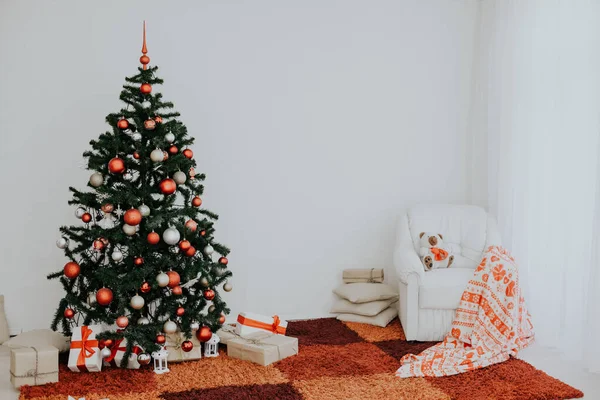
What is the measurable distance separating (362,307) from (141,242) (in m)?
1.73

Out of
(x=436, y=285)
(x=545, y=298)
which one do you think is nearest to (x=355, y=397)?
(x=436, y=285)

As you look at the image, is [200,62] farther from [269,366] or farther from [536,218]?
[536,218]

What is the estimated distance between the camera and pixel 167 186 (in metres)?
3.23

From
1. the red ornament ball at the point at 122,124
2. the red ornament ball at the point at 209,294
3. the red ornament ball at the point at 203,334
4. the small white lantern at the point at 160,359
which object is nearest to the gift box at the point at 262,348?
the red ornament ball at the point at 203,334

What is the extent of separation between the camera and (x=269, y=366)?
3.26 m

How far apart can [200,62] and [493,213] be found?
2.42m

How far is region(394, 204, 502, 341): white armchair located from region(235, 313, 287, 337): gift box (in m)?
0.81

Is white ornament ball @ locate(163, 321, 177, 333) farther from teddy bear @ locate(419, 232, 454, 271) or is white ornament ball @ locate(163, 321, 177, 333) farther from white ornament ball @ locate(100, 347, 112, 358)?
teddy bear @ locate(419, 232, 454, 271)

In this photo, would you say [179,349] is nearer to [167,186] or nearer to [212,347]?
[212,347]

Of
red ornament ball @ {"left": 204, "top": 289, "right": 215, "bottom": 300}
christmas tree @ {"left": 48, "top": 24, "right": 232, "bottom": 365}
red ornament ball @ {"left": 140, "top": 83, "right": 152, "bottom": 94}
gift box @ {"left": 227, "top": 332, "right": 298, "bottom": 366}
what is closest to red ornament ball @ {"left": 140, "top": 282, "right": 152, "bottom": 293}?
christmas tree @ {"left": 48, "top": 24, "right": 232, "bottom": 365}

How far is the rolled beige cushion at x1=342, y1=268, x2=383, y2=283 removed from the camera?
14.6ft

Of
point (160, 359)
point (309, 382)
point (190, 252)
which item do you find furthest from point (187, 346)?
point (309, 382)

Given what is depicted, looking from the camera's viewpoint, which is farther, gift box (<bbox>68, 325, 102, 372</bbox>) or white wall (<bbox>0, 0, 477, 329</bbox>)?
white wall (<bbox>0, 0, 477, 329</bbox>)

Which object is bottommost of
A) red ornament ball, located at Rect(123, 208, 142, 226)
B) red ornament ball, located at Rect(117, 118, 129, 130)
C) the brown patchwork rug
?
the brown patchwork rug
